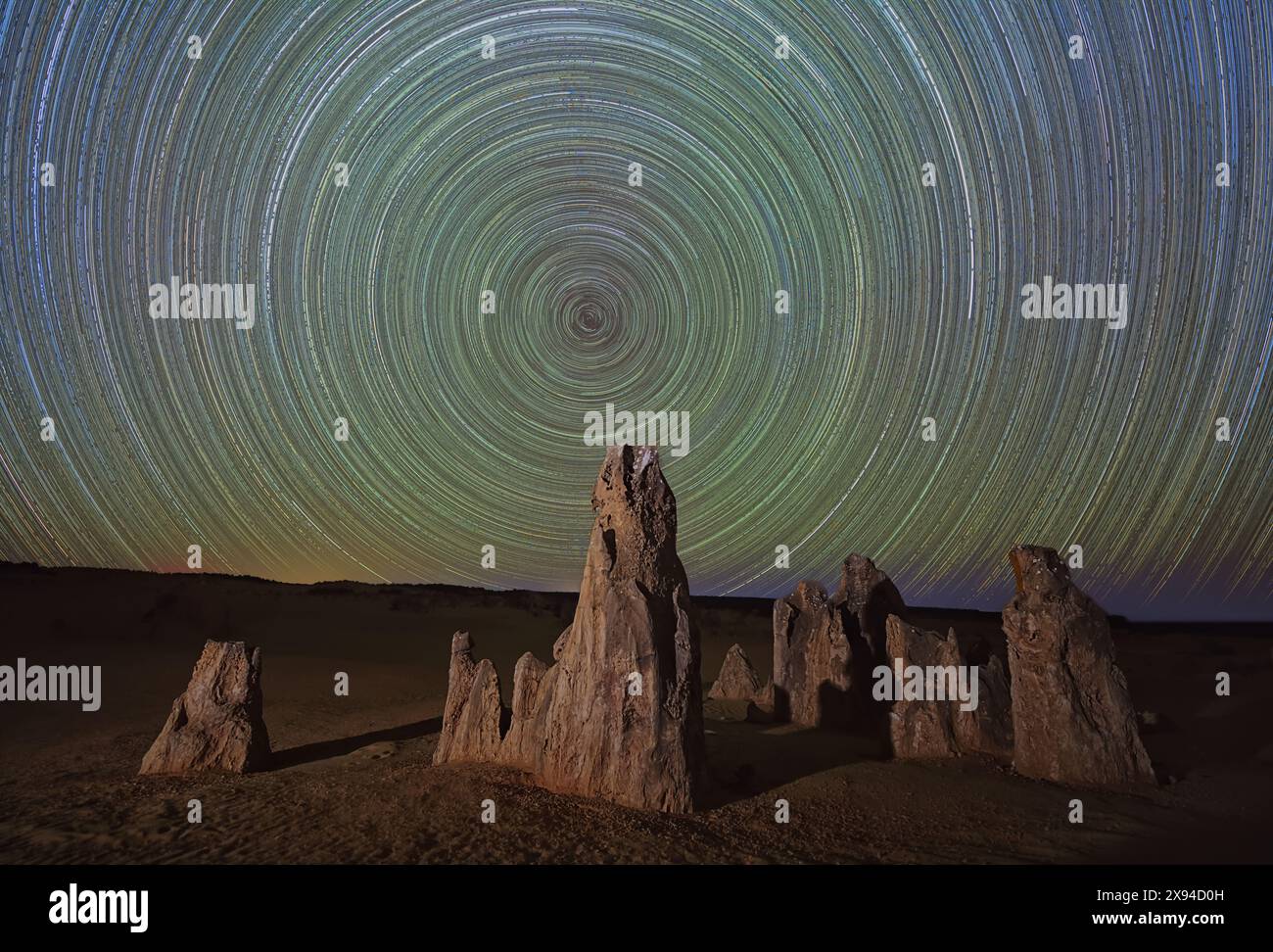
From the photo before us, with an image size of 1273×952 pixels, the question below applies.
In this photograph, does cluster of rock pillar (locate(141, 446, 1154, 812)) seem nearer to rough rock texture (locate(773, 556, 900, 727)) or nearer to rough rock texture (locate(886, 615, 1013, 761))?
rough rock texture (locate(886, 615, 1013, 761))

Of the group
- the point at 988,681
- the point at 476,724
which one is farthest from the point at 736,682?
the point at 476,724

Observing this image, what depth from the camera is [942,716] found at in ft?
71.1

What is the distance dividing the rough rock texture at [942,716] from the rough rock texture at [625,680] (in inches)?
309

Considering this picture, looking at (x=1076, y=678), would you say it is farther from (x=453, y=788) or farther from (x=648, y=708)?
(x=453, y=788)

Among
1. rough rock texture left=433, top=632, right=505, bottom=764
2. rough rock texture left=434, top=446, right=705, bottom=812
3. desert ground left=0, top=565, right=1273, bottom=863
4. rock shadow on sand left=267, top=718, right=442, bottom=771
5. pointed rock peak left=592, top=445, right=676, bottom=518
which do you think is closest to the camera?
desert ground left=0, top=565, right=1273, bottom=863

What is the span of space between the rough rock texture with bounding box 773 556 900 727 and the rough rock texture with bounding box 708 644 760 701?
13.3 feet

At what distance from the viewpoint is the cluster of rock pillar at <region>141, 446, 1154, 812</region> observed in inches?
633

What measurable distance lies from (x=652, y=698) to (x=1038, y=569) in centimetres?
1117

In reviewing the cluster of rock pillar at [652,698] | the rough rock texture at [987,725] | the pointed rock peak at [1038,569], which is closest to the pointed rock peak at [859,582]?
the cluster of rock pillar at [652,698]

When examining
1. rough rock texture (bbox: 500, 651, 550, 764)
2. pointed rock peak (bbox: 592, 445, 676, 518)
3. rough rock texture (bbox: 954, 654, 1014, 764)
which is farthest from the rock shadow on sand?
rough rock texture (bbox: 954, 654, 1014, 764)

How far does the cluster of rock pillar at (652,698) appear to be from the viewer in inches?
633

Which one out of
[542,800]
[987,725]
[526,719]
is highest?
[526,719]

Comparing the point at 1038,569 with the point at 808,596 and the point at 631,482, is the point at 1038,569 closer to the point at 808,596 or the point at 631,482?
the point at 808,596
